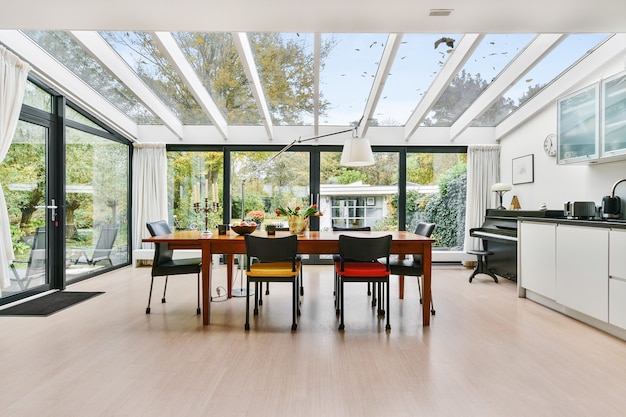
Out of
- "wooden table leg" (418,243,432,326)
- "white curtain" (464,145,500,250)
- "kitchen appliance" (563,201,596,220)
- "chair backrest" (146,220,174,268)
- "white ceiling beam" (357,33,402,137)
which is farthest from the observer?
"white curtain" (464,145,500,250)

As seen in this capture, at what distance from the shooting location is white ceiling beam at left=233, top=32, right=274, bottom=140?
147 inches

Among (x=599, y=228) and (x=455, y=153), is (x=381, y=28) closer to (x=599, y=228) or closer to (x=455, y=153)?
(x=599, y=228)

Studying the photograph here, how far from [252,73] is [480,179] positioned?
420 cm

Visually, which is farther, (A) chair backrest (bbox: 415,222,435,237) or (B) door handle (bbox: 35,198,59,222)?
(B) door handle (bbox: 35,198,59,222)

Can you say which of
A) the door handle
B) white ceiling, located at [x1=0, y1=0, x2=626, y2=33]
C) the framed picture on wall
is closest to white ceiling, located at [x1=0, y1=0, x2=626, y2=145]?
white ceiling, located at [x1=0, y1=0, x2=626, y2=33]

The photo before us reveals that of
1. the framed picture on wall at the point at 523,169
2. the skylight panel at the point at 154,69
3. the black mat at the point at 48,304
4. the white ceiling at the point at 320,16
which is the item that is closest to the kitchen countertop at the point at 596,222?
the white ceiling at the point at 320,16

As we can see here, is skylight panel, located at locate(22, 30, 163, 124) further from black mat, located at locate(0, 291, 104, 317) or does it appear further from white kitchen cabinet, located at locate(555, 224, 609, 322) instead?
white kitchen cabinet, located at locate(555, 224, 609, 322)

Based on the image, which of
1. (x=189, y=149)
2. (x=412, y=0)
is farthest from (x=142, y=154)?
(x=412, y=0)

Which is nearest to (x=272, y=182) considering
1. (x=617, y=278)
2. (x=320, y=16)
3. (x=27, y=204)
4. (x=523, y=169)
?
(x=27, y=204)

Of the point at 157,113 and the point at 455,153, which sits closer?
the point at 157,113

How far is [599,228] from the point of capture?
304cm

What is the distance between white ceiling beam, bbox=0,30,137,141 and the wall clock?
618cm

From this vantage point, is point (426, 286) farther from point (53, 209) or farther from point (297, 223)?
point (53, 209)

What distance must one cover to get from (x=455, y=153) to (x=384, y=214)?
5.46 ft
